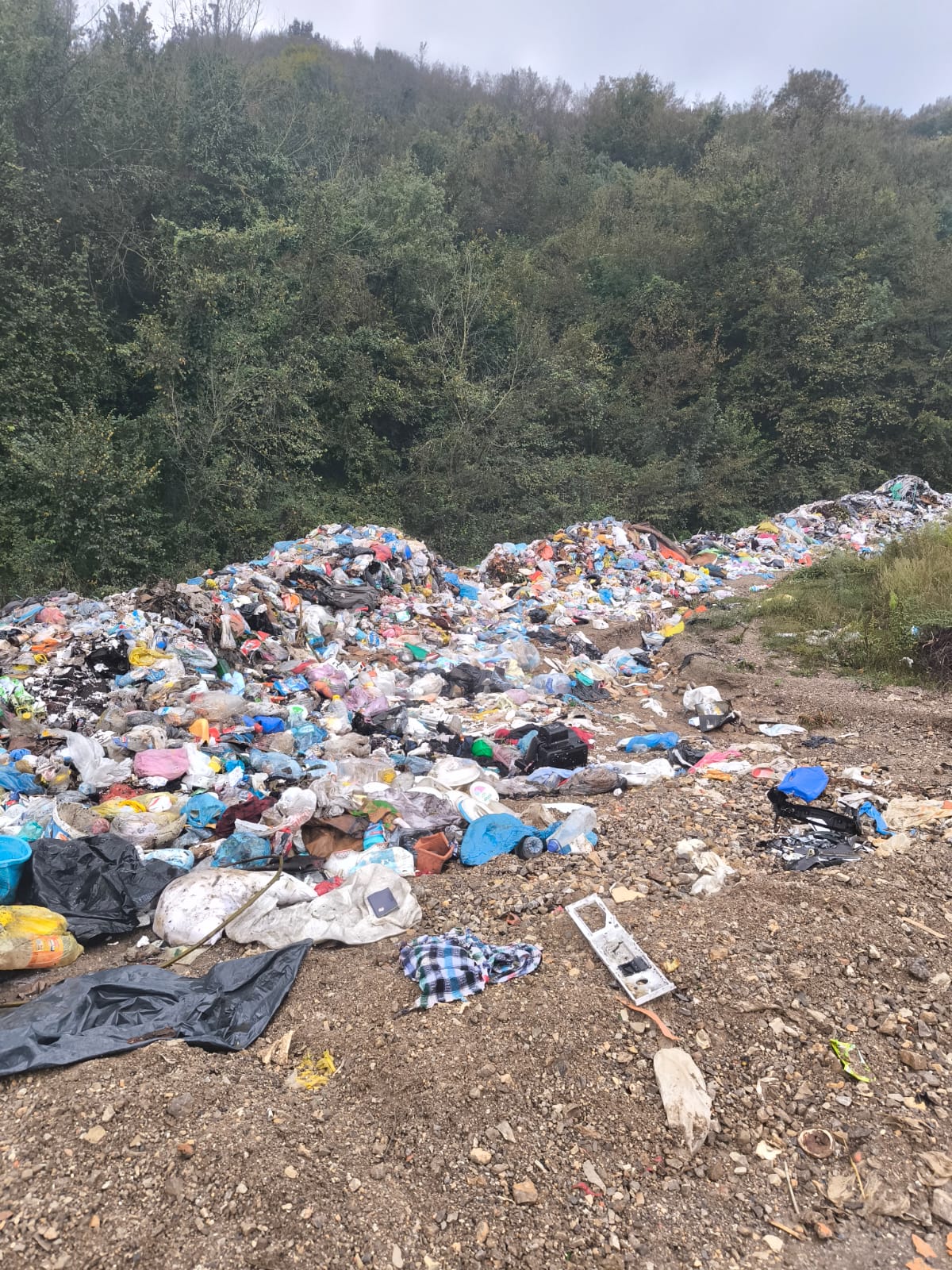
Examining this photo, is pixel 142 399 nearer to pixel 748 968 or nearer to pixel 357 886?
pixel 357 886

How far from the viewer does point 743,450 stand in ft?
52.1

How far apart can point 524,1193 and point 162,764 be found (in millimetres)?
3151

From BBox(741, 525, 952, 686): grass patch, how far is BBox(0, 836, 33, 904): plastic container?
597 centimetres

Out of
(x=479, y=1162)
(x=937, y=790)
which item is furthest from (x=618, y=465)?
(x=479, y=1162)

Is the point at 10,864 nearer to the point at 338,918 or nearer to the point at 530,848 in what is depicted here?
the point at 338,918

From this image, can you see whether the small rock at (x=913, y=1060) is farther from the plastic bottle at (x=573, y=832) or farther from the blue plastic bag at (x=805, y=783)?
the blue plastic bag at (x=805, y=783)

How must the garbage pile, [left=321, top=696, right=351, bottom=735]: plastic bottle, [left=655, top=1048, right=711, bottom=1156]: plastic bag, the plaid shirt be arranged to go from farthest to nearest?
the garbage pile, [left=321, top=696, right=351, bottom=735]: plastic bottle, the plaid shirt, [left=655, top=1048, right=711, bottom=1156]: plastic bag

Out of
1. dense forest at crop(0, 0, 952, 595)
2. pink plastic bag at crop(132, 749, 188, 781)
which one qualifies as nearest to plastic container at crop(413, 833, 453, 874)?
pink plastic bag at crop(132, 749, 188, 781)

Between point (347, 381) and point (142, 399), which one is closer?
point (142, 399)

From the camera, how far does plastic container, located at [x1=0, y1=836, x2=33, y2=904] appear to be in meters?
3.02

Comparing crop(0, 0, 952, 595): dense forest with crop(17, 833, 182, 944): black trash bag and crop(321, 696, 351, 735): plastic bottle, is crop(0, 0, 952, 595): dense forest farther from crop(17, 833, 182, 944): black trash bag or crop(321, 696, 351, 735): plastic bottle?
crop(17, 833, 182, 944): black trash bag

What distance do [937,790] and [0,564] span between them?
1021 centimetres

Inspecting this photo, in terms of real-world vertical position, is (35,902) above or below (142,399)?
below

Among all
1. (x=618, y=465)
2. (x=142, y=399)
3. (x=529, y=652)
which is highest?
(x=142, y=399)
